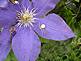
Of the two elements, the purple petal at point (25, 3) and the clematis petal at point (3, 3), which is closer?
the clematis petal at point (3, 3)

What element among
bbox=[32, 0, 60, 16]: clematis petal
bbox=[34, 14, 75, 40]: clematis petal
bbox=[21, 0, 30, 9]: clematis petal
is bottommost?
bbox=[34, 14, 75, 40]: clematis petal

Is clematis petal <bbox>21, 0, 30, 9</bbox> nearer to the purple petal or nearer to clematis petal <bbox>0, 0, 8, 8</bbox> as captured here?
the purple petal

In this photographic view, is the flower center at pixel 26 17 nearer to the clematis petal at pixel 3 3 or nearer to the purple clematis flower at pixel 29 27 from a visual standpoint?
the purple clematis flower at pixel 29 27

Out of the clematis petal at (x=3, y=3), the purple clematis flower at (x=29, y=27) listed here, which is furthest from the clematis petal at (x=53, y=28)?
the clematis petal at (x=3, y=3)

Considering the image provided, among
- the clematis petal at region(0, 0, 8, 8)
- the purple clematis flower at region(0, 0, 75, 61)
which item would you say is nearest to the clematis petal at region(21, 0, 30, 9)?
the purple clematis flower at region(0, 0, 75, 61)

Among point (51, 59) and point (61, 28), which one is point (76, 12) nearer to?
point (61, 28)

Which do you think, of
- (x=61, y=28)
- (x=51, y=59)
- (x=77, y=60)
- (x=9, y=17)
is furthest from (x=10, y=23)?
(x=77, y=60)

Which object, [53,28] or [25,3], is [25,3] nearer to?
[25,3]

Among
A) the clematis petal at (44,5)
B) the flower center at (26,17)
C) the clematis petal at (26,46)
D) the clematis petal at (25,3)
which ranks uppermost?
the clematis petal at (25,3)

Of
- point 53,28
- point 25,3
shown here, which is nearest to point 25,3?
point 25,3
